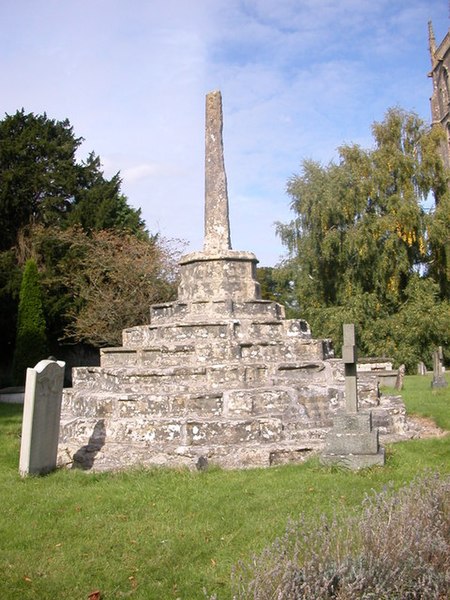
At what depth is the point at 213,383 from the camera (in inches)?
332

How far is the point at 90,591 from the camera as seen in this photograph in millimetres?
3789

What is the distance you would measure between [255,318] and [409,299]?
14.6 meters

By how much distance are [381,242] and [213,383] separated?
655 inches

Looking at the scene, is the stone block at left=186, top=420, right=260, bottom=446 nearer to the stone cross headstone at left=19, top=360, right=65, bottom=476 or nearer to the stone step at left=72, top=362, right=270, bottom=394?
the stone step at left=72, top=362, right=270, bottom=394

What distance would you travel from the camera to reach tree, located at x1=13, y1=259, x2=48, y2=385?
907 inches

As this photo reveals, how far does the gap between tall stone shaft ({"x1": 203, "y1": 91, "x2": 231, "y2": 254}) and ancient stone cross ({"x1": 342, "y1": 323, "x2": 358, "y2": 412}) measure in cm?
384

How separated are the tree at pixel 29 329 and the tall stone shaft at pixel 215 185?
1481 cm

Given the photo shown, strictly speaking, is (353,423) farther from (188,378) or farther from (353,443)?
(188,378)

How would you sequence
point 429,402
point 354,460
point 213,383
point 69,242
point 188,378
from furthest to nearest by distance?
1. point 69,242
2. point 429,402
3. point 188,378
4. point 213,383
5. point 354,460

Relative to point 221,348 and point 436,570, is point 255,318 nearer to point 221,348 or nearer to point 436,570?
point 221,348

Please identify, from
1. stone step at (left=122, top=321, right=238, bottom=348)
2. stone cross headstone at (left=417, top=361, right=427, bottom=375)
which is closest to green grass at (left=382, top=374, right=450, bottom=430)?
stone step at (left=122, top=321, right=238, bottom=348)

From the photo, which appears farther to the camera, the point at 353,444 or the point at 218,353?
the point at 218,353

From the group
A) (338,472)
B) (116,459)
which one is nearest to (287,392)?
(338,472)

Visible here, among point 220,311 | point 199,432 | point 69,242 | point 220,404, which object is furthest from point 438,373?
point 69,242
